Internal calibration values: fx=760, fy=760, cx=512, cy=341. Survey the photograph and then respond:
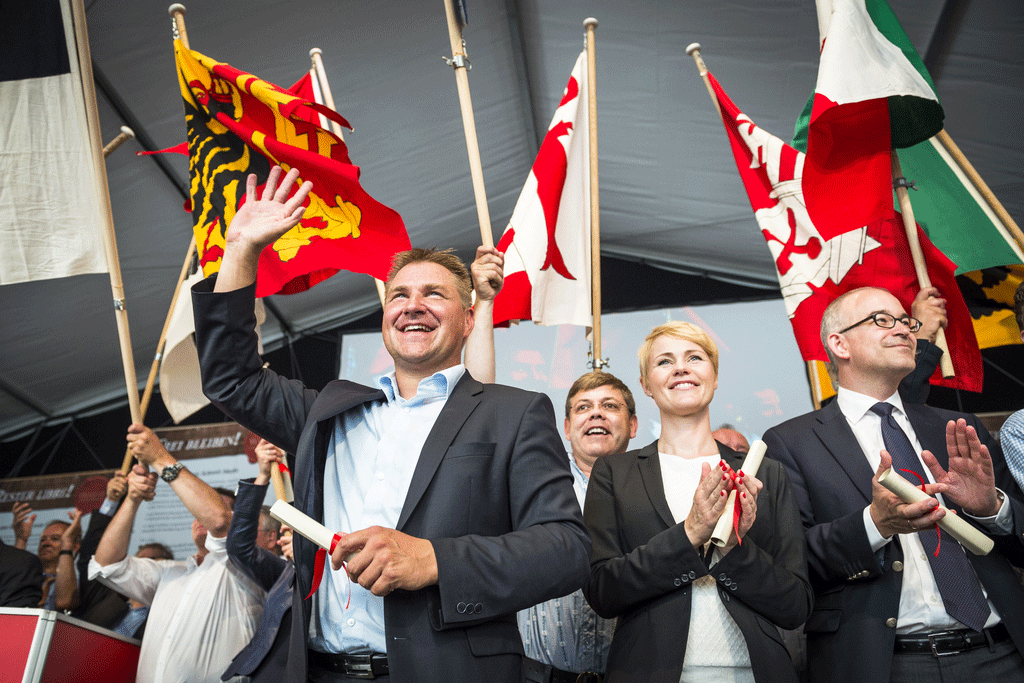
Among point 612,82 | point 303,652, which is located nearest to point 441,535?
point 303,652

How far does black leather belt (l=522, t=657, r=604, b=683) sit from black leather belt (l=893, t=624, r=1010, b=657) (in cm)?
76

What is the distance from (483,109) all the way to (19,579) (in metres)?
4.27

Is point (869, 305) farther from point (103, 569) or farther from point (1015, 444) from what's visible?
point (103, 569)

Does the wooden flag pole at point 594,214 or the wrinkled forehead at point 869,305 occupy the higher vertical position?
the wooden flag pole at point 594,214

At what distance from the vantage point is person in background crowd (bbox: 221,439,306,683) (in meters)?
2.54

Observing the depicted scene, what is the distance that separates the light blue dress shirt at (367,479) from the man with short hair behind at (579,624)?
1.39 ft

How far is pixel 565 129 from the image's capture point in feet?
11.0

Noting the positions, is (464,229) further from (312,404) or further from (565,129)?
(312,404)

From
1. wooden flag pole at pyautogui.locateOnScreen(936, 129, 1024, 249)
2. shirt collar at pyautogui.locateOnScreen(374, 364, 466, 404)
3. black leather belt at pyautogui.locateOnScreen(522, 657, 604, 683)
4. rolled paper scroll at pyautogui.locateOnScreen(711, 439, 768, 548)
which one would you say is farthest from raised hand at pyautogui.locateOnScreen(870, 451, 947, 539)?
wooden flag pole at pyautogui.locateOnScreen(936, 129, 1024, 249)

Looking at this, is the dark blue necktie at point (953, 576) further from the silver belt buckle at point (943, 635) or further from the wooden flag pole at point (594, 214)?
the wooden flag pole at point (594, 214)

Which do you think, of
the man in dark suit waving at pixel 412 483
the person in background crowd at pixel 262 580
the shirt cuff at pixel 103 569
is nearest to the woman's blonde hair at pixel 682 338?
the man in dark suit waving at pixel 412 483

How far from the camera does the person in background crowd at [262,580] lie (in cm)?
254

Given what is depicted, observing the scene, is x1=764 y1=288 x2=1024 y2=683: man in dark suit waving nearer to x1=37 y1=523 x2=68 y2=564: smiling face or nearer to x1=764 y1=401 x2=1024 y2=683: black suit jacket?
x1=764 y1=401 x2=1024 y2=683: black suit jacket

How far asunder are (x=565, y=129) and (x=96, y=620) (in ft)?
11.7
